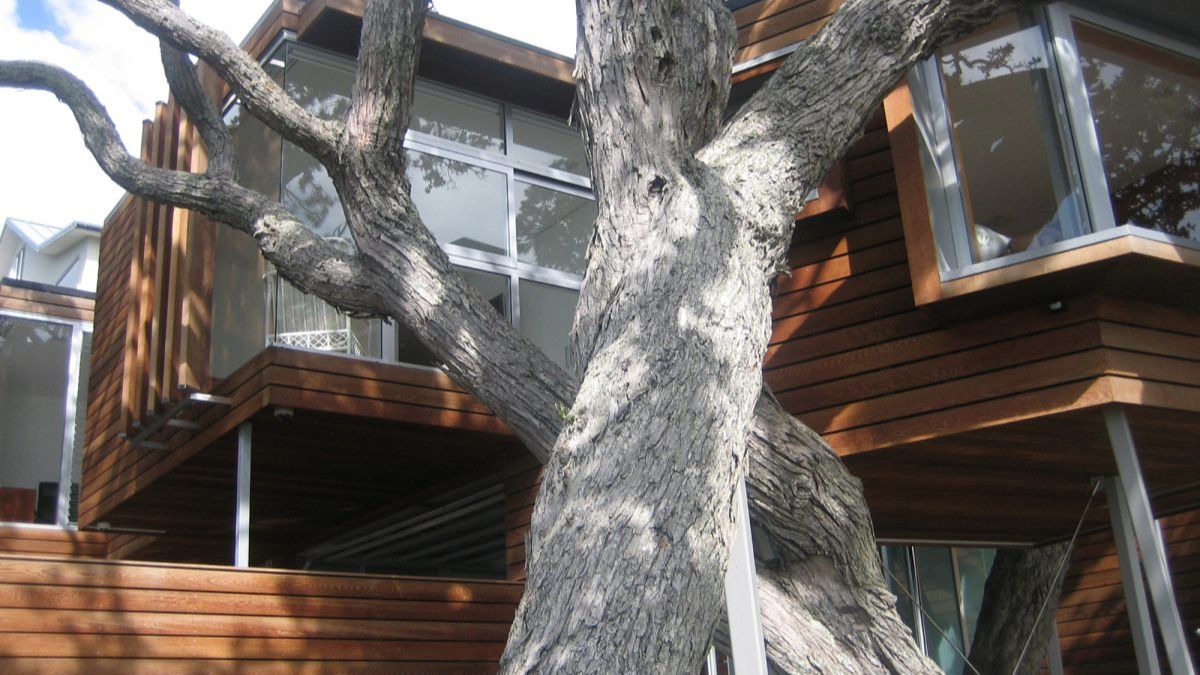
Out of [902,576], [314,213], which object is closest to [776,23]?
[314,213]

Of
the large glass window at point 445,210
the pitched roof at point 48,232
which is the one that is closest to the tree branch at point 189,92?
the large glass window at point 445,210

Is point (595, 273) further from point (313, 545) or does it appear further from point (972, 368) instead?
point (313, 545)

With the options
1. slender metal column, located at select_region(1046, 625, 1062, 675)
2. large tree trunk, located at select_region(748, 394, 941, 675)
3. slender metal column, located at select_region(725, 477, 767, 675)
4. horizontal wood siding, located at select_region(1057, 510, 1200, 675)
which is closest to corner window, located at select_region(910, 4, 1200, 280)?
large tree trunk, located at select_region(748, 394, 941, 675)

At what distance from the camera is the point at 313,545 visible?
11.8 meters

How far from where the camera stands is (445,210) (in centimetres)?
927

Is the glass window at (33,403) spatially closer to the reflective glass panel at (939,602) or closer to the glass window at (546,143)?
the glass window at (546,143)

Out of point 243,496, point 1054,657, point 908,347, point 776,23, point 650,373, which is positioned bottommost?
point 1054,657

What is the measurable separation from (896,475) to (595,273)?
11.9ft

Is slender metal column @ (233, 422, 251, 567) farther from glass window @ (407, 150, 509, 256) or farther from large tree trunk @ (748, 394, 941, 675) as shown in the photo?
large tree trunk @ (748, 394, 941, 675)

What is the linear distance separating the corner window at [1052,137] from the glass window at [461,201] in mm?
3796

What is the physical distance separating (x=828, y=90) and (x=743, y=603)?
225 cm

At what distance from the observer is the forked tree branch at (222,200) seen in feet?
17.9

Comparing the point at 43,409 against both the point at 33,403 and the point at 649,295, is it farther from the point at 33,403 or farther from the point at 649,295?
the point at 649,295

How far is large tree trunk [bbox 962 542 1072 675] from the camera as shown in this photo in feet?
30.4
